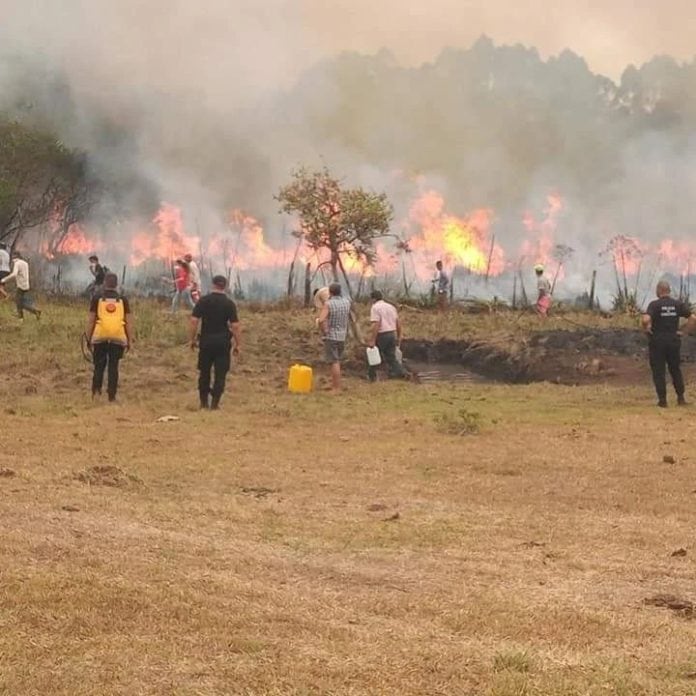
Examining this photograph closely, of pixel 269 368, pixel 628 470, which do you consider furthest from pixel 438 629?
pixel 269 368

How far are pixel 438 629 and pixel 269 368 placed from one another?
14.3 meters

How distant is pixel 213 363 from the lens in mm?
13430

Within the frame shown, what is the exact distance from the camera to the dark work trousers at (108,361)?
13414mm

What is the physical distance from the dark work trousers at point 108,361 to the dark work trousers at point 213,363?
1.18m

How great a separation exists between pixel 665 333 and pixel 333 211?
16486mm

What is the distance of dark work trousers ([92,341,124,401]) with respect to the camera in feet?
44.0

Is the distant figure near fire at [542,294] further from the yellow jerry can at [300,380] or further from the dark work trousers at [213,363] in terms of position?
the dark work trousers at [213,363]

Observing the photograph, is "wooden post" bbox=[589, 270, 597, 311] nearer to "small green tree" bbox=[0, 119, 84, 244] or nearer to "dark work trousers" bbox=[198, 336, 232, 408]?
"small green tree" bbox=[0, 119, 84, 244]

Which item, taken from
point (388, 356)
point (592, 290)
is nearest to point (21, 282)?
point (388, 356)

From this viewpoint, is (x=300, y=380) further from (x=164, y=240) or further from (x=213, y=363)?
(x=164, y=240)

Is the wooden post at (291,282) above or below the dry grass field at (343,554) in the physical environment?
above

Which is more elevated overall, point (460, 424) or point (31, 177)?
point (31, 177)

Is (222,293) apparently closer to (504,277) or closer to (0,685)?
(0,685)

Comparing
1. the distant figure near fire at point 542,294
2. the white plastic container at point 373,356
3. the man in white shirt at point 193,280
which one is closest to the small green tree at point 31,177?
the man in white shirt at point 193,280
